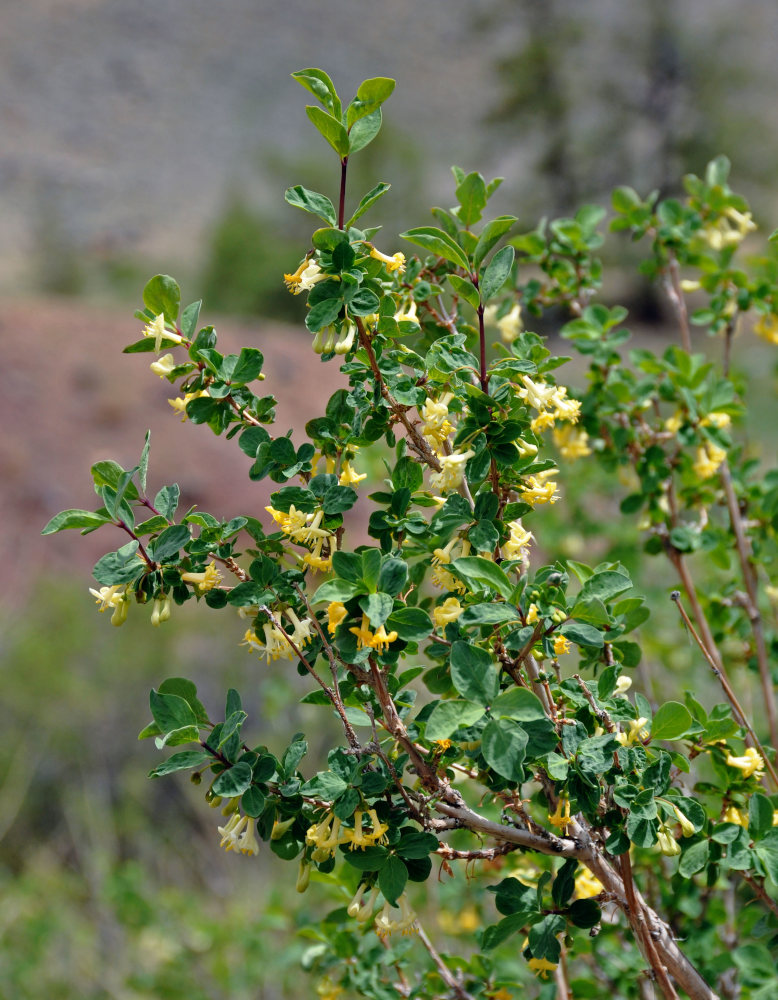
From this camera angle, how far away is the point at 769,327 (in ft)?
4.71

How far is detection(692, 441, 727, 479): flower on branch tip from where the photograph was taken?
50.1 inches

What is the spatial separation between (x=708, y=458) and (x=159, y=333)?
2.70ft

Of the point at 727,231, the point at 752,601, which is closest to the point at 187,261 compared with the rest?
the point at 727,231

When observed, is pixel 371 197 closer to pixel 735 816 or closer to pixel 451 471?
pixel 451 471

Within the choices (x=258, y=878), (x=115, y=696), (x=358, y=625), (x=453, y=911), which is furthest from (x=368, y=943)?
(x=115, y=696)

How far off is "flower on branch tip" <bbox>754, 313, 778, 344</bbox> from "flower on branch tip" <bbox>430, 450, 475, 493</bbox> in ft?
2.76

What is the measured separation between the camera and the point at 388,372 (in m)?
0.80

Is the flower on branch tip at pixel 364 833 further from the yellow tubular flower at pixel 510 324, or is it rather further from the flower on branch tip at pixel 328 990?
the yellow tubular flower at pixel 510 324

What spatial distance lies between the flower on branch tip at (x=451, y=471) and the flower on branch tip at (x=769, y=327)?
84cm

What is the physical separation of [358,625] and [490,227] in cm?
33

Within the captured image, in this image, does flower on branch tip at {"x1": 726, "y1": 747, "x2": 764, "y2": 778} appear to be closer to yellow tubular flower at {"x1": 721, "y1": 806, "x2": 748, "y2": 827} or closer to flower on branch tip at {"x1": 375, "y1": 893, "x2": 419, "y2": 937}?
yellow tubular flower at {"x1": 721, "y1": 806, "x2": 748, "y2": 827}

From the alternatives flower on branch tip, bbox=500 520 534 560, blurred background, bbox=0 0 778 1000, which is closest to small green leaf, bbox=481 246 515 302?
flower on branch tip, bbox=500 520 534 560

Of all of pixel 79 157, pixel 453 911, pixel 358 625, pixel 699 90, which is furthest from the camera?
pixel 79 157

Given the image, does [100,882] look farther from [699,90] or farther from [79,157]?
[79,157]
